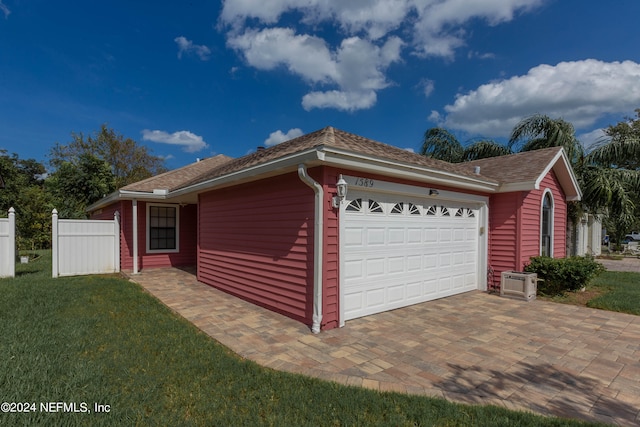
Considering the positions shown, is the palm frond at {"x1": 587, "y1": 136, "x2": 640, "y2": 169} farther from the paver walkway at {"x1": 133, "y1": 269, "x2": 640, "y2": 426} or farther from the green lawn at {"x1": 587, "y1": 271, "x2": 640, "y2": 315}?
the paver walkway at {"x1": 133, "y1": 269, "x2": 640, "y2": 426}

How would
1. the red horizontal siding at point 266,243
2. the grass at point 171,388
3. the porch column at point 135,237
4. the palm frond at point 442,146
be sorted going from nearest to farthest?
the grass at point 171,388
the red horizontal siding at point 266,243
the porch column at point 135,237
the palm frond at point 442,146

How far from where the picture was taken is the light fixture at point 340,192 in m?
4.61

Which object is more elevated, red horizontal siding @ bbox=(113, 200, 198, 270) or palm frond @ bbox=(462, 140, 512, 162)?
palm frond @ bbox=(462, 140, 512, 162)

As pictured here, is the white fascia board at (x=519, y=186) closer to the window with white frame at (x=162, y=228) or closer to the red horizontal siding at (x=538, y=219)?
the red horizontal siding at (x=538, y=219)

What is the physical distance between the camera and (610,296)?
7051mm

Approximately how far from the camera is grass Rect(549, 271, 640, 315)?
20.3ft

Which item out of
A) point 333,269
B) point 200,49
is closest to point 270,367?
point 333,269

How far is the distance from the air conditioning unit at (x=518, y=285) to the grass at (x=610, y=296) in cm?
67

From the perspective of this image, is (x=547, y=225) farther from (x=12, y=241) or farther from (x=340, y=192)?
(x=12, y=241)

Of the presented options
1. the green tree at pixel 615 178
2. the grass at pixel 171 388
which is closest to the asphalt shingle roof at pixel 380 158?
the grass at pixel 171 388

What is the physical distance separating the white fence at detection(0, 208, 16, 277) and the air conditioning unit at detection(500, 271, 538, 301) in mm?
12802

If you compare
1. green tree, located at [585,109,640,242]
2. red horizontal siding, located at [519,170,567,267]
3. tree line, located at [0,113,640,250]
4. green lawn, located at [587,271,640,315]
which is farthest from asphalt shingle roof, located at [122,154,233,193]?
green tree, located at [585,109,640,242]

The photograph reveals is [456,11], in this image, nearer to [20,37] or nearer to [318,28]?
[318,28]

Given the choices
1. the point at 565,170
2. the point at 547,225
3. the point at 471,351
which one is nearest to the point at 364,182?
the point at 471,351
